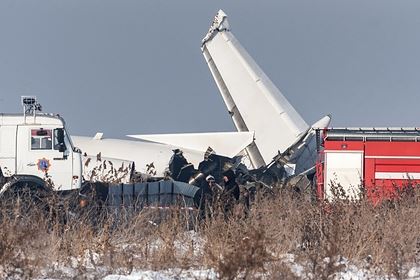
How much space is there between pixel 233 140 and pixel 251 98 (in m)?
2.69

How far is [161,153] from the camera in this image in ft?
109

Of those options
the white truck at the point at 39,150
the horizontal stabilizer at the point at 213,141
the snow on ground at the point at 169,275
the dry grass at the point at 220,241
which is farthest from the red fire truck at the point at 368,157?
the snow on ground at the point at 169,275

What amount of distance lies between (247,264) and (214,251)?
4.91 ft

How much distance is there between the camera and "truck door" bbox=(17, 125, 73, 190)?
2406cm

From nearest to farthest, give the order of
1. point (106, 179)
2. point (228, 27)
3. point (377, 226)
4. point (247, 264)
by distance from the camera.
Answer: point (247, 264) → point (377, 226) → point (106, 179) → point (228, 27)

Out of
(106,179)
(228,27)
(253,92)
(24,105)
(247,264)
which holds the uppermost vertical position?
(228,27)

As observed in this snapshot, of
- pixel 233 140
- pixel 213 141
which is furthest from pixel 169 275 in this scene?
pixel 213 141

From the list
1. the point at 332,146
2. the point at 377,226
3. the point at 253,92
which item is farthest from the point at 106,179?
the point at 377,226

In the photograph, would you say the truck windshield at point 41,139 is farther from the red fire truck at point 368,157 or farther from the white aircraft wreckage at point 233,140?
the red fire truck at point 368,157

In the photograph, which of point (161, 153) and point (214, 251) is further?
point (161, 153)

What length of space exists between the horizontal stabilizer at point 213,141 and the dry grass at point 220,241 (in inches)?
741

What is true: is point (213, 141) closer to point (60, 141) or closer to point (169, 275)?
point (60, 141)

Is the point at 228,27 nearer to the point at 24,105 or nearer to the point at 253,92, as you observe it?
the point at 253,92

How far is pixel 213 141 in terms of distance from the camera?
35062 millimetres
